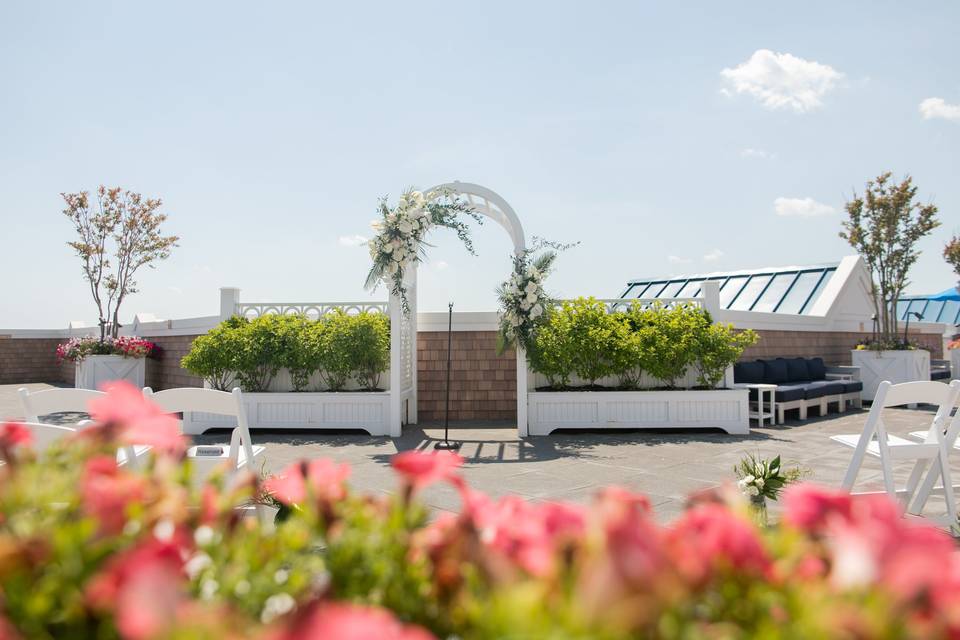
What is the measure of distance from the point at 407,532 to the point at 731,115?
834 centimetres

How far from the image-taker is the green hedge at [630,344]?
8.04 m

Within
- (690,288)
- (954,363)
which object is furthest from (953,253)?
(690,288)

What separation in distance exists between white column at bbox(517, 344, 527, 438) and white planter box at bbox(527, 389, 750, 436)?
0.19 meters

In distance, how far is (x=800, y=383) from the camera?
10.6 metres

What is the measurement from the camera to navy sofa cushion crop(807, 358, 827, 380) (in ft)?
36.4

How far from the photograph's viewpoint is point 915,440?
3912mm

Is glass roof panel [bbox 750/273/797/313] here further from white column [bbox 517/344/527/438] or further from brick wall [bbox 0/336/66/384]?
brick wall [bbox 0/336/66/384]

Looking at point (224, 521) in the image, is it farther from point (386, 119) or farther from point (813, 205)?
point (813, 205)

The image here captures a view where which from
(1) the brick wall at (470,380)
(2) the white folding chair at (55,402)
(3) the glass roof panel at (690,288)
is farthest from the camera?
(3) the glass roof panel at (690,288)

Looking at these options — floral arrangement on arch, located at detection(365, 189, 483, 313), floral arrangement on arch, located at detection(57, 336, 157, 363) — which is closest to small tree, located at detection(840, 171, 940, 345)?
floral arrangement on arch, located at detection(365, 189, 483, 313)

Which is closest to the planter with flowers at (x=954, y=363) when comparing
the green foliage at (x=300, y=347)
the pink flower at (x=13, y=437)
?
the green foliage at (x=300, y=347)

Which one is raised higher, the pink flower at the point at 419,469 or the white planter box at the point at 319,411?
the pink flower at the point at 419,469

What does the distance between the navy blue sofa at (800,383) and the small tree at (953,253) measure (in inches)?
268

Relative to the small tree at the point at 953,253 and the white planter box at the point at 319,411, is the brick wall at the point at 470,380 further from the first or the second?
the small tree at the point at 953,253
